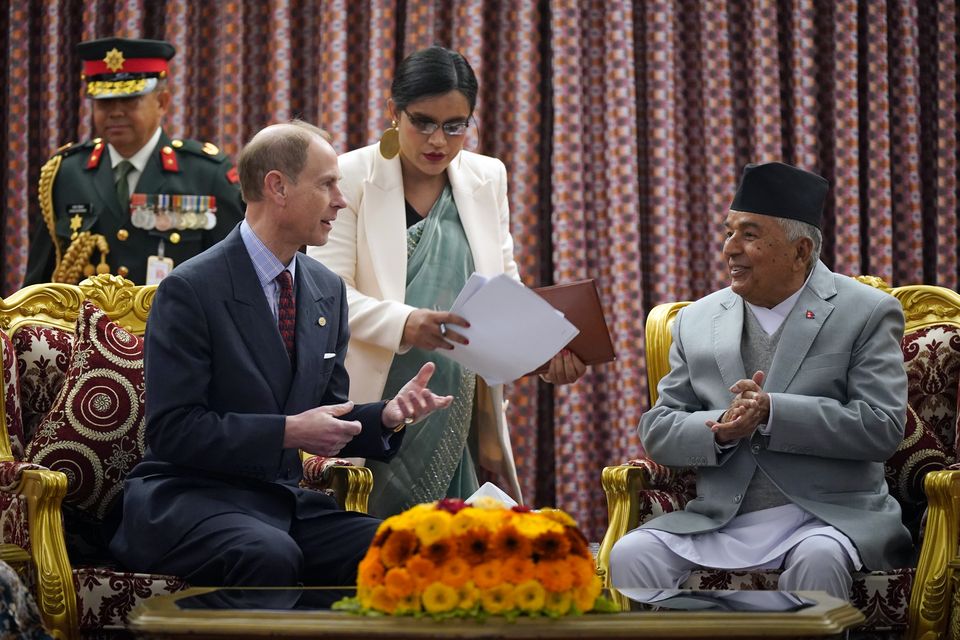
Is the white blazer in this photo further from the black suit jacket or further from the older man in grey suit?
the older man in grey suit

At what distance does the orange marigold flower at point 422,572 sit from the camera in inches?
74.7

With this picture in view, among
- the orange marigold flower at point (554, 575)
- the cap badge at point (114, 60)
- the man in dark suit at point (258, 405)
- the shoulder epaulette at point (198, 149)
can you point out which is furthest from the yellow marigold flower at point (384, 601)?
the cap badge at point (114, 60)

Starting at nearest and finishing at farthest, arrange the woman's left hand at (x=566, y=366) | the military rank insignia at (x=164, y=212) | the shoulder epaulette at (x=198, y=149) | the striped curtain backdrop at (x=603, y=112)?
the woman's left hand at (x=566, y=366) < the military rank insignia at (x=164, y=212) < the shoulder epaulette at (x=198, y=149) < the striped curtain backdrop at (x=603, y=112)

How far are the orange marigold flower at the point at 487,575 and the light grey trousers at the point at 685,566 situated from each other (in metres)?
0.77

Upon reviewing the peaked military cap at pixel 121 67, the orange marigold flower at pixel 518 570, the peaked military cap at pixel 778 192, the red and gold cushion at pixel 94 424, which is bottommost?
the orange marigold flower at pixel 518 570

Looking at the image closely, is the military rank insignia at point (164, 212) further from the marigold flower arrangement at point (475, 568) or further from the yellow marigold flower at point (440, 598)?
the yellow marigold flower at point (440, 598)

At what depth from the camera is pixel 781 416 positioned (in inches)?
108

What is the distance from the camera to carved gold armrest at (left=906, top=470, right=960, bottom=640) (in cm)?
262

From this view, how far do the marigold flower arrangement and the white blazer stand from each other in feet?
3.43

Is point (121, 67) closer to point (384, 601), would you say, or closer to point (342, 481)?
point (342, 481)

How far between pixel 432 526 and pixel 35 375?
155cm

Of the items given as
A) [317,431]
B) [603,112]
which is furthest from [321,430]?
[603,112]

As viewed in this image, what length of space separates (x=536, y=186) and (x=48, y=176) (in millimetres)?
1810

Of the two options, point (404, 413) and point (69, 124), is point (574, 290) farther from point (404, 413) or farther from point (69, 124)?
point (69, 124)
